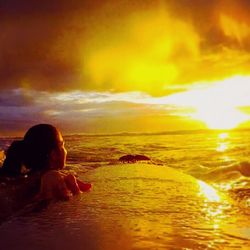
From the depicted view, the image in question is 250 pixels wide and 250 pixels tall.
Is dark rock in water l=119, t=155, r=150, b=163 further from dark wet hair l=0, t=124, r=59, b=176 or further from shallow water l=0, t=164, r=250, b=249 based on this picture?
dark wet hair l=0, t=124, r=59, b=176

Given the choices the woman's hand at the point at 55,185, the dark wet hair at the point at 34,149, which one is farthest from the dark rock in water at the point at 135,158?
the woman's hand at the point at 55,185

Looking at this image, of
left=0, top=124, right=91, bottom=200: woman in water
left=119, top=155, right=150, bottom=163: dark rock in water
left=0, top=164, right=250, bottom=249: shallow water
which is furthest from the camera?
left=119, top=155, right=150, bottom=163: dark rock in water

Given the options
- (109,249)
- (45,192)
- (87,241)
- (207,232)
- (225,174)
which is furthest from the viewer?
(225,174)

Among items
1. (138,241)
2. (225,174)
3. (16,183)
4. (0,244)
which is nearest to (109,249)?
(138,241)

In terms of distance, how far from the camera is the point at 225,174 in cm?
973

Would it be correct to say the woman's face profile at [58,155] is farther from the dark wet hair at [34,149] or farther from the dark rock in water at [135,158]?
the dark rock in water at [135,158]

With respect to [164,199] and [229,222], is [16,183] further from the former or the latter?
[229,222]

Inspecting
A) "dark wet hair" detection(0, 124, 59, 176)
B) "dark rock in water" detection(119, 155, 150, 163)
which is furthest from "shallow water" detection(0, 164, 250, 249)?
"dark rock in water" detection(119, 155, 150, 163)

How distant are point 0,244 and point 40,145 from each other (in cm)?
166

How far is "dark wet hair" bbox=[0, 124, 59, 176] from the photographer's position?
13.9 feet

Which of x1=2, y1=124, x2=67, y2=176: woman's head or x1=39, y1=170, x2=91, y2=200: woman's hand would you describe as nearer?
x1=39, y1=170, x2=91, y2=200: woman's hand

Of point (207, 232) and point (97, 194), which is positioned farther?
point (97, 194)

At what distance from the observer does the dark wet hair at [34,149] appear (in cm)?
424

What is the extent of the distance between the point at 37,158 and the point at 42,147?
0.13 meters
